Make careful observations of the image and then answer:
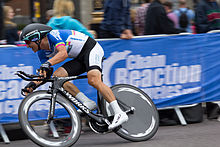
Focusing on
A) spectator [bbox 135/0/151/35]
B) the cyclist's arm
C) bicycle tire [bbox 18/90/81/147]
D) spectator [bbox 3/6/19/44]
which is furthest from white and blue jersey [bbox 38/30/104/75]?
spectator [bbox 135/0/151/35]

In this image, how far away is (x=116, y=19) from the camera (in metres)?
7.05

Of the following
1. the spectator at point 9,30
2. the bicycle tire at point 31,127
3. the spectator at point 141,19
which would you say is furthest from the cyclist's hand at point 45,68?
the spectator at point 141,19

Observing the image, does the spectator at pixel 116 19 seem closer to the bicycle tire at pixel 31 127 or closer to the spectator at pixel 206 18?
the spectator at pixel 206 18

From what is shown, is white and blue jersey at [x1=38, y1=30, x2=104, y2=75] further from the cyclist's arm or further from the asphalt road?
the asphalt road

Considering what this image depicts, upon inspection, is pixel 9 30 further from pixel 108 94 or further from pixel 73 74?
pixel 108 94

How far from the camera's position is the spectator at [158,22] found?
7.35 metres

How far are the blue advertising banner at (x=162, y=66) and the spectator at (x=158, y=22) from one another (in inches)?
10.5

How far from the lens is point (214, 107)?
25.0ft

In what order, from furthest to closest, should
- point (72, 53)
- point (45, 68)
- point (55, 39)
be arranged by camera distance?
point (72, 53) < point (55, 39) < point (45, 68)

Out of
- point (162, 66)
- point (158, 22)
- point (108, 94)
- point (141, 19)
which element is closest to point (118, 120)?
point (108, 94)

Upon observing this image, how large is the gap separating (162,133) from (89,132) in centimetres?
112

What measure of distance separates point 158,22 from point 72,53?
2.33 meters

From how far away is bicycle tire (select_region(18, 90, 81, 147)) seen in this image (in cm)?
504

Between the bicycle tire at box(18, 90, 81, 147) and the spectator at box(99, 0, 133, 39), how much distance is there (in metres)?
2.04
